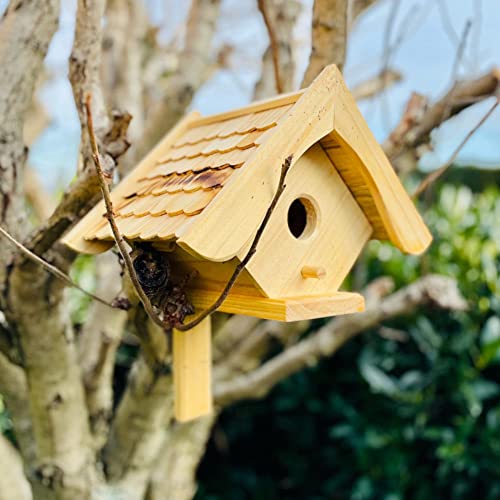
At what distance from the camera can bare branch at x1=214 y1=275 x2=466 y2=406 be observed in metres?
1.41

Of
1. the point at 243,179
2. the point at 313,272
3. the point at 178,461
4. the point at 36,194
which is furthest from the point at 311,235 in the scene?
the point at 36,194

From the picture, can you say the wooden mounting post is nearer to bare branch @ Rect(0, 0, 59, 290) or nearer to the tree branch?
bare branch @ Rect(0, 0, 59, 290)

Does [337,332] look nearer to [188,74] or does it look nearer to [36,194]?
[188,74]

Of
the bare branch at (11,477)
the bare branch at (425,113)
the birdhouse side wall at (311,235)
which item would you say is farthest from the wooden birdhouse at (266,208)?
the bare branch at (11,477)

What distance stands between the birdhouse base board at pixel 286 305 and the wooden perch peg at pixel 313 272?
3 centimetres

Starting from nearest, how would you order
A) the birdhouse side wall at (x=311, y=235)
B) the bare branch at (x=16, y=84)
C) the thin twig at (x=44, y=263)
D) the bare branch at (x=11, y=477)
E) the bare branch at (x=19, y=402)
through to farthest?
the thin twig at (x=44, y=263) < the birdhouse side wall at (x=311, y=235) < the bare branch at (x=16, y=84) < the bare branch at (x=19, y=402) < the bare branch at (x=11, y=477)

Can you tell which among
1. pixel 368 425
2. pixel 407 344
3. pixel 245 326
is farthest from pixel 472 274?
pixel 245 326

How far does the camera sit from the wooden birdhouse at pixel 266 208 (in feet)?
1.96

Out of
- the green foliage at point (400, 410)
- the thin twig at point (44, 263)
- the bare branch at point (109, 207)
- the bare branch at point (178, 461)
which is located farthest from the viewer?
the green foliage at point (400, 410)

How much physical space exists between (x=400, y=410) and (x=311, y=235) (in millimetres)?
1179

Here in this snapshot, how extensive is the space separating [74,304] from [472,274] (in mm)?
1501

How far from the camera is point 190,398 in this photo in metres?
0.87

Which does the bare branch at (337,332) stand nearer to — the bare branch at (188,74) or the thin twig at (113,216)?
the bare branch at (188,74)

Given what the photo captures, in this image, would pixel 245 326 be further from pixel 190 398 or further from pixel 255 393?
pixel 190 398
